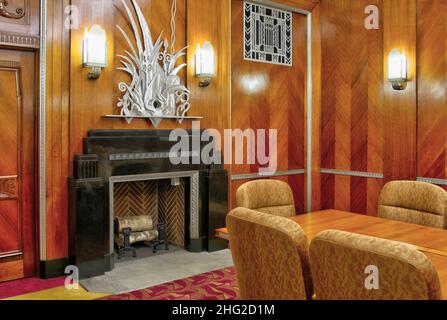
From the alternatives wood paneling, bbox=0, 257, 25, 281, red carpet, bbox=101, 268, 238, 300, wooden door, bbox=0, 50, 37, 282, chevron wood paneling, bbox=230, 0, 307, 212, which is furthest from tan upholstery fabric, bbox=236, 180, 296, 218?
wood paneling, bbox=0, 257, 25, 281

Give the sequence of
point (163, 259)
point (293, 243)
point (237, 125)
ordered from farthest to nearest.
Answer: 1. point (237, 125)
2. point (163, 259)
3. point (293, 243)

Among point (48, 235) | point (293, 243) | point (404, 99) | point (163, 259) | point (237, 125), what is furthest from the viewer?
point (237, 125)

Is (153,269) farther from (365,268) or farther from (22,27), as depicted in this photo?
(365,268)

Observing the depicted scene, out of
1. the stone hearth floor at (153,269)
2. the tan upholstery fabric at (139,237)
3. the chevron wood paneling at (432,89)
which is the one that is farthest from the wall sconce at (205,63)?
the chevron wood paneling at (432,89)

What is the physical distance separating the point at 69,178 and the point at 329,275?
2.67 meters

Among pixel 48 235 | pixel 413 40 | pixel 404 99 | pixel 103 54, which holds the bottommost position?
pixel 48 235

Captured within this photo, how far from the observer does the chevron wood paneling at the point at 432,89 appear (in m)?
3.91

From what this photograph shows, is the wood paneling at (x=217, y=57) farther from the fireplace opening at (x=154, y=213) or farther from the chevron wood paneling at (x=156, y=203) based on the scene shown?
the chevron wood paneling at (x=156, y=203)

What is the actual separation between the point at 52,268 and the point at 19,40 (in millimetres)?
1815

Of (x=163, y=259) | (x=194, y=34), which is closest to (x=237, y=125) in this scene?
(x=194, y=34)

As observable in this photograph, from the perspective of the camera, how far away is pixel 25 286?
3.26 meters

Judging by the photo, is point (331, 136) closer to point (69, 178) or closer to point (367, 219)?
point (367, 219)

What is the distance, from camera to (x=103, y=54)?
350 cm

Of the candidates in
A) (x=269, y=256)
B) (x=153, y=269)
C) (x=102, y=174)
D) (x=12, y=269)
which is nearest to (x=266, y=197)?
(x=269, y=256)
